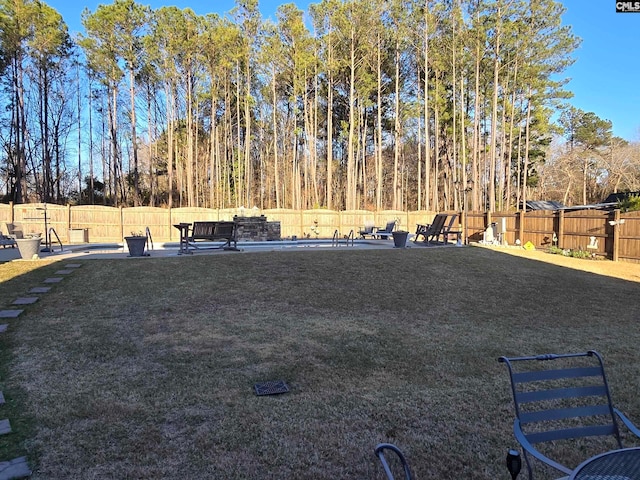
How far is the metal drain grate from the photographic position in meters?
2.92

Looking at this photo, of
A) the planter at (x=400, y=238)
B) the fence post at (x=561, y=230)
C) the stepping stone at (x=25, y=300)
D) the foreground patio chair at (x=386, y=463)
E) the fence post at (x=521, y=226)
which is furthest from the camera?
the fence post at (x=521, y=226)

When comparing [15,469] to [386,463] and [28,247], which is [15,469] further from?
[28,247]

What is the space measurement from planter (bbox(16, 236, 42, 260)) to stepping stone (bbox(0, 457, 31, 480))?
6.70 m

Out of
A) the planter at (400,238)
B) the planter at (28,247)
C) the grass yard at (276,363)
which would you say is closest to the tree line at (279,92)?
the planter at (400,238)

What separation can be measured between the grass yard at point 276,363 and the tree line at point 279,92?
15808 millimetres

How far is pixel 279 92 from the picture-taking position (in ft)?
84.8

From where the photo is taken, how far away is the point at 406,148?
31.6 metres

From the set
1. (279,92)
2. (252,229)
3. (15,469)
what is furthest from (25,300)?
(279,92)

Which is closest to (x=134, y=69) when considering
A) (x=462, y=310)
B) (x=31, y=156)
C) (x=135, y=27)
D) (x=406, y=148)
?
(x=135, y=27)

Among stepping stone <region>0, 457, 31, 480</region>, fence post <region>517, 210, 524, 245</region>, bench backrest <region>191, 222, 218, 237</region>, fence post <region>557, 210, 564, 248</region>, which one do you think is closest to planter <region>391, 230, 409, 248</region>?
bench backrest <region>191, 222, 218, 237</region>

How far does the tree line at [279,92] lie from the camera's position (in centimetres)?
2094

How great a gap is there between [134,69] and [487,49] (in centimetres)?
1933

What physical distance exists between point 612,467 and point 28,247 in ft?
29.0

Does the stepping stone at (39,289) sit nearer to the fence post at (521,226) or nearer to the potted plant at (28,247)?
the potted plant at (28,247)
